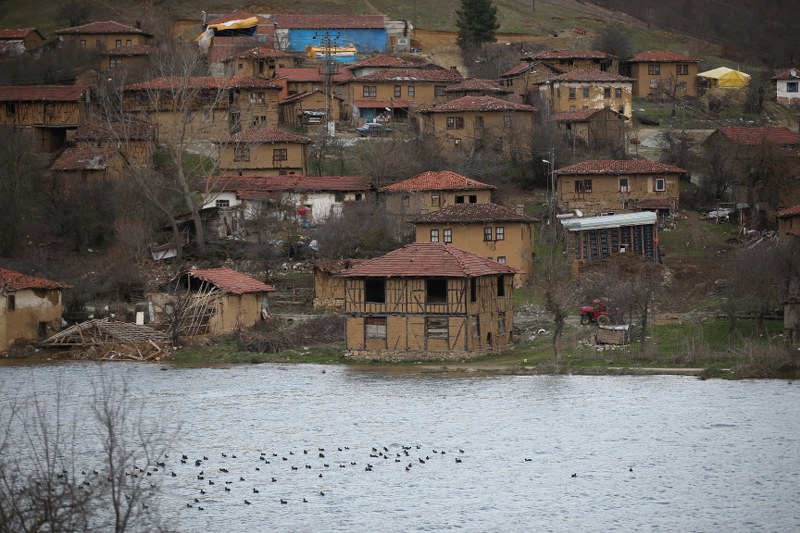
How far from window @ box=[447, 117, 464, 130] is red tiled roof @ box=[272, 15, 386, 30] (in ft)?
94.7

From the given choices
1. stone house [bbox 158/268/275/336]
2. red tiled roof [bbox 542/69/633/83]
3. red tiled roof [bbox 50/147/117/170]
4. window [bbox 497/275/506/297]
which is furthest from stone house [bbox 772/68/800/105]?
stone house [bbox 158/268/275/336]

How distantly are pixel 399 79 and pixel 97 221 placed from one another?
25768 mm

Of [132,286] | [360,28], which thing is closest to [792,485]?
[132,286]

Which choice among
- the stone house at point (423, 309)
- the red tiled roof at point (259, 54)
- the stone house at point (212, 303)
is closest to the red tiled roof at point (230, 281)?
the stone house at point (212, 303)

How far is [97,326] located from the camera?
61.4 meters

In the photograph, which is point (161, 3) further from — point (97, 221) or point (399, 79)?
point (97, 221)

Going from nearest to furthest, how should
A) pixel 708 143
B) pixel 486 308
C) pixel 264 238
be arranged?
pixel 486 308 → pixel 264 238 → pixel 708 143

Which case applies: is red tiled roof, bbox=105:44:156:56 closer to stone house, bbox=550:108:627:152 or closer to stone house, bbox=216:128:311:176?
stone house, bbox=216:128:311:176

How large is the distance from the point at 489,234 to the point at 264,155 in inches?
798

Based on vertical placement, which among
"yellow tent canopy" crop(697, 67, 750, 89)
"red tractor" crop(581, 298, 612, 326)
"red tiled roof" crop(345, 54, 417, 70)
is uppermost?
"red tiled roof" crop(345, 54, 417, 70)

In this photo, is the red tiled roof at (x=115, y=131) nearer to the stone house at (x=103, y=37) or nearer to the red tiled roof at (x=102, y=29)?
the stone house at (x=103, y=37)

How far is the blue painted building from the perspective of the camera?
11262 centimetres

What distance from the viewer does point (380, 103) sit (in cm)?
9419

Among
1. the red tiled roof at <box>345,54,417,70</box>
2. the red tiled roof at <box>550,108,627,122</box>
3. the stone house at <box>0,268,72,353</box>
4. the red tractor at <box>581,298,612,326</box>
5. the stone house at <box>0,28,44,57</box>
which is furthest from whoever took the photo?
the stone house at <box>0,28,44,57</box>
